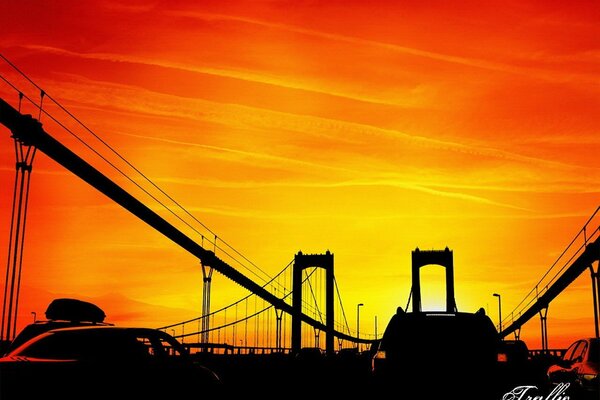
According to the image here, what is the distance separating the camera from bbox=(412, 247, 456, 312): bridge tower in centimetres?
9444

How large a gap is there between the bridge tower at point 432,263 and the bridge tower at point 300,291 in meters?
9.95

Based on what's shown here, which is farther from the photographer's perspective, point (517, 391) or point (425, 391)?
point (517, 391)

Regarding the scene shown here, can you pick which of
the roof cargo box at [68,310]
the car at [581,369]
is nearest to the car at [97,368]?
the car at [581,369]

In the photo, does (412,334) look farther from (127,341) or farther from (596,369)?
(596,369)

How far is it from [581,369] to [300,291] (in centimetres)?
8005

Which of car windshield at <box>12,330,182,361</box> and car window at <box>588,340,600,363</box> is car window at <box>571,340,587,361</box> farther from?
car windshield at <box>12,330,182,361</box>

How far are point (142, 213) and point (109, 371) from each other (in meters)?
36.2

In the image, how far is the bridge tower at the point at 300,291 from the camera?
93.3 metres

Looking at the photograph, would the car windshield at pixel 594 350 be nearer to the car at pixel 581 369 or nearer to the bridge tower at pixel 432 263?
the car at pixel 581 369

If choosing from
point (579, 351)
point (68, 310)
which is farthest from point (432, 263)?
point (579, 351)

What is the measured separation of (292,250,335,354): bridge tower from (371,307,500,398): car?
262 ft

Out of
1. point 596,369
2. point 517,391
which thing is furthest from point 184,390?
point 596,369

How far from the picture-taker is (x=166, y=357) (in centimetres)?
1254

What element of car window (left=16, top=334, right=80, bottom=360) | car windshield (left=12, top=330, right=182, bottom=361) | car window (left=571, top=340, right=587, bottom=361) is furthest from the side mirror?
car window (left=16, top=334, right=80, bottom=360)
